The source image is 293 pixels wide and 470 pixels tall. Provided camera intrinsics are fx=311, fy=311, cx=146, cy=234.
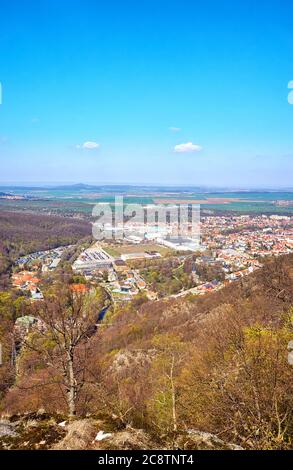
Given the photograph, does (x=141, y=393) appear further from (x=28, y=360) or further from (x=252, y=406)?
(x=28, y=360)

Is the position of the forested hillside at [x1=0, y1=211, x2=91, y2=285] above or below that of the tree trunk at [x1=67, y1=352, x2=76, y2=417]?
below

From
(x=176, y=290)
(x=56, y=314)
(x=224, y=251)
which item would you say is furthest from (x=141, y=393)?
(x=224, y=251)

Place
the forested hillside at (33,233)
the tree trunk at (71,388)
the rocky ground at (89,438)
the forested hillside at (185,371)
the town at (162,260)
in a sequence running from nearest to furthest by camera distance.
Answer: the rocky ground at (89,438), the forested hillside at (185,371), the tree trunk at (71,388), the town at (162,260), the forested hillside at (33,233)

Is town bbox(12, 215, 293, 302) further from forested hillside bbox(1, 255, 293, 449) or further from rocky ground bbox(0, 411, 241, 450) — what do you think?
rocky ground bbox(0, 411, 241, 450)

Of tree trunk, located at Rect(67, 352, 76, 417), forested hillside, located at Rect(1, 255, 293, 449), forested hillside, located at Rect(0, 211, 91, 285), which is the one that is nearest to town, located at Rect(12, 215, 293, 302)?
forested hillside, located at Rect(0, 211, 91, 285)

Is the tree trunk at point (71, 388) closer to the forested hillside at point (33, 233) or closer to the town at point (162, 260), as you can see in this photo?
the town at point (162, 260)

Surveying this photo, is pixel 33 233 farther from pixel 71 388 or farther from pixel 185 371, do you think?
pixel 71 388

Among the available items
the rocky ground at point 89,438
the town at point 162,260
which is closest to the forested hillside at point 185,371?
the rocky ground at point 89,438

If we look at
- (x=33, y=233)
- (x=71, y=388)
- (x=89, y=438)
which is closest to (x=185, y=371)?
(x=71, y=388)

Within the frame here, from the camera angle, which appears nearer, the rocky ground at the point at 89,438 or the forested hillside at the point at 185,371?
the rocky ground at the point at 89,438
